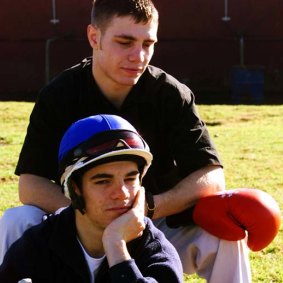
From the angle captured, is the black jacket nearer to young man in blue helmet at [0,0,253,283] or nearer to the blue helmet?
the blue helmet

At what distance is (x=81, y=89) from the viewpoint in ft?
13.5

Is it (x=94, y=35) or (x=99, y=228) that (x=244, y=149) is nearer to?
(x=94, y=35)

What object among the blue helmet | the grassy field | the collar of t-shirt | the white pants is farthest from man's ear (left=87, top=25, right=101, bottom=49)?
the grassy field

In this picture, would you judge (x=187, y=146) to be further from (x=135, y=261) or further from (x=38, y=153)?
(x=135, y=261)

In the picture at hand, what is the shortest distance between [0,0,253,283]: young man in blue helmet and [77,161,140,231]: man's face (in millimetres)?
743

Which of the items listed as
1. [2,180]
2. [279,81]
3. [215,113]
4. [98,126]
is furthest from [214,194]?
[279,81]

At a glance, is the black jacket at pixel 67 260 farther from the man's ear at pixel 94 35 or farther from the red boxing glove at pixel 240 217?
the man's ear at pixel 94 35

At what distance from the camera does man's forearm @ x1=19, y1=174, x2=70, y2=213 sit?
3902 mm

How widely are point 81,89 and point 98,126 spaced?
105cm

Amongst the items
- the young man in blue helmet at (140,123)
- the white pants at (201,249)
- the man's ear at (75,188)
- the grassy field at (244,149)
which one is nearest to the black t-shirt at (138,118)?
the young man in blue helmet at (140,123)

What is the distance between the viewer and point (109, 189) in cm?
304

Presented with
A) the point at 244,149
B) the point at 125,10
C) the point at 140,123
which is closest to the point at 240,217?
the point at 140,123

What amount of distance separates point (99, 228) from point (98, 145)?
35 centimetres

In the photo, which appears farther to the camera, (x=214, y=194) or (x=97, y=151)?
(x=214, y=194)
